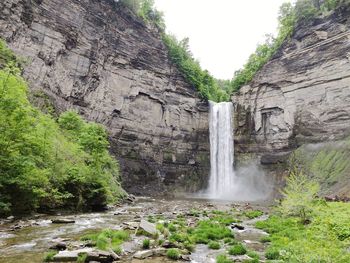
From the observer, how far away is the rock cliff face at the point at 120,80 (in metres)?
39.4

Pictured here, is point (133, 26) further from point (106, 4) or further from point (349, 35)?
point (349, 35)

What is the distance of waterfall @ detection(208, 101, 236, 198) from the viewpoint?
5106 centimetres

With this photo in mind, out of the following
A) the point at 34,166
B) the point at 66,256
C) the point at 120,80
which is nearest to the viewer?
the point at 66,256

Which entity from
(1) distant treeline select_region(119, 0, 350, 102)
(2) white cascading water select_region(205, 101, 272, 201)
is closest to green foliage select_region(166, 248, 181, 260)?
(2) white cascading water select_region(205, 101, 272, 201)

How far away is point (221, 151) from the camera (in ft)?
174

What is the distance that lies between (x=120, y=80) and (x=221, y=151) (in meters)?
20.2

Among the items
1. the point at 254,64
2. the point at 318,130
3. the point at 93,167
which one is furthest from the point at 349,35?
the point at 93,167

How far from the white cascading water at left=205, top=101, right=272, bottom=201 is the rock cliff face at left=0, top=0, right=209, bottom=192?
1.79 m

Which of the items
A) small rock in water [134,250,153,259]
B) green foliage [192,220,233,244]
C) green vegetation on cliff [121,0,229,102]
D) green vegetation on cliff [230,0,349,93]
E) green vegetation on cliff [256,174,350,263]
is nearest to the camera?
green vegetation on cliff [256,174,350,263]

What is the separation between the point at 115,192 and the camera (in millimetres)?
29219

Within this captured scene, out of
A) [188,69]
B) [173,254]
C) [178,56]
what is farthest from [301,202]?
[178,56]

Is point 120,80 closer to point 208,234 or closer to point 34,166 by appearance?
point 34,166

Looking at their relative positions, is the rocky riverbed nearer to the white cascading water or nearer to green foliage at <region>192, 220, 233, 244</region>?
green foliage at <region>192, 220, 233, 244</region>

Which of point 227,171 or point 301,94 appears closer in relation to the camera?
point 301,94
